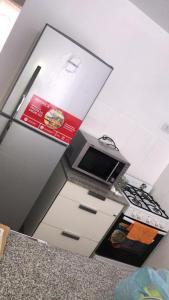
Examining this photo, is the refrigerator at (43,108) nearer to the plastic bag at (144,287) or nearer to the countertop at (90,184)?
the countertop at (90,184)

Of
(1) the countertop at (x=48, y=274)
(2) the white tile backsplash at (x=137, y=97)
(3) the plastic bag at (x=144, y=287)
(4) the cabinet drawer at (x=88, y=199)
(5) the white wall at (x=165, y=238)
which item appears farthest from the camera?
(5) the white wall at (x=165, y=238)

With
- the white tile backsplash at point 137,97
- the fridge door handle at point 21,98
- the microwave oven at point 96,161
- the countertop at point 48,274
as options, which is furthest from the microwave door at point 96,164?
the countertop at point 48,274

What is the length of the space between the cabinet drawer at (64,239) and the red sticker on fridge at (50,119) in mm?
806

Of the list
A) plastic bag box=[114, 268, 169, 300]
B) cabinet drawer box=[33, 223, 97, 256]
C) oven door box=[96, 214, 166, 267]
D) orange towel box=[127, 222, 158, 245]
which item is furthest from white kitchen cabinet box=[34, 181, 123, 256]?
plastic bag box=[114, 268, 169, 300]

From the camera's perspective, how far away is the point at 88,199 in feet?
7.68

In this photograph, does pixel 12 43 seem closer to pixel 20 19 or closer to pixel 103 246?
pixel 20 19

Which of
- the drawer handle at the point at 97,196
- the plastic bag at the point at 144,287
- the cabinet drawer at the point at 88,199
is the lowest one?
the cabinet drawer at the point at 88,199

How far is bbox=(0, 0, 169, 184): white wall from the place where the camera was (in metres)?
2.40

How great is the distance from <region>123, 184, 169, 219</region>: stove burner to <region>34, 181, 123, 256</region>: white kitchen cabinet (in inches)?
12.4

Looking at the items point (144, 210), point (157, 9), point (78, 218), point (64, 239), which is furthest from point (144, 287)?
point (157, 9)

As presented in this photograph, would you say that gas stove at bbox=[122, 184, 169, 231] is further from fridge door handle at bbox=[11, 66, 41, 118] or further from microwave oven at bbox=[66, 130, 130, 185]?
fridge door handle at bbox=[11, 66, 41, 118]

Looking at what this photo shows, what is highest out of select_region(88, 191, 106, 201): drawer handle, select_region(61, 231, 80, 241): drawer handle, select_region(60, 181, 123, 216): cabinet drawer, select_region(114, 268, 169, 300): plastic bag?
select_region(114, 268, 169, 300): plastic bag

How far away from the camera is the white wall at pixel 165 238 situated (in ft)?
9.14

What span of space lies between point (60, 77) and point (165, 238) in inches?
76.0
